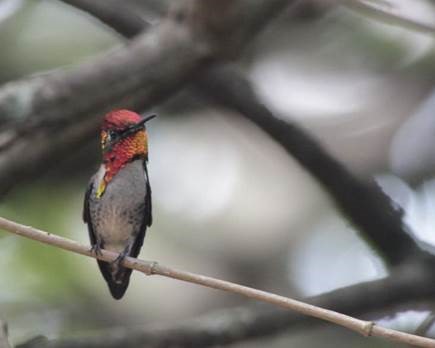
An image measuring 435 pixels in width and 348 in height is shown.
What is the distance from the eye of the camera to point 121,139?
2.62 meters

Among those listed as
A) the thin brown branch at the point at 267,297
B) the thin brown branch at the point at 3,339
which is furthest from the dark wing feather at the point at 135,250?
the thin brown branch at the point at 267,297

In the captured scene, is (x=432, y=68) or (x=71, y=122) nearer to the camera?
(x=71, y=122)

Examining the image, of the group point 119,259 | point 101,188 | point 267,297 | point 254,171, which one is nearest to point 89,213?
point 101,188

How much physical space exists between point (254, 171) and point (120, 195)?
219 cm

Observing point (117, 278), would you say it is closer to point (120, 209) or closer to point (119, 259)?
point (120, 209)

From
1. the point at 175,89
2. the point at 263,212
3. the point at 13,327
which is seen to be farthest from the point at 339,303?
the point at 13,327

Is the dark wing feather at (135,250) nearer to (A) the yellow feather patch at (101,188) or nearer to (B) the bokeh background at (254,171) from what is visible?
(A) the yellow feather patch at (101,188)

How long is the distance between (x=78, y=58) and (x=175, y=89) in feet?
3.78

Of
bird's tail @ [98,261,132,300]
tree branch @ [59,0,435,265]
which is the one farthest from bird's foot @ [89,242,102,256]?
tree branch @ [59,0,435,265]

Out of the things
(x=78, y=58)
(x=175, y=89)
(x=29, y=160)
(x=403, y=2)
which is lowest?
(x=78, y=58)

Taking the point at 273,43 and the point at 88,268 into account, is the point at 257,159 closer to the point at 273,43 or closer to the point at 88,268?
the point at 273,43

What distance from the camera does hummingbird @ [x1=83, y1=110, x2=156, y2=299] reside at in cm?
264

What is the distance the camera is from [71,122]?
134 inches

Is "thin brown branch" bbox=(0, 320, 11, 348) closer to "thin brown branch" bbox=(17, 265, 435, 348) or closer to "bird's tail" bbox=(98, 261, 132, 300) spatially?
"bird's tail" bbox=(98, 261, 132, 300)
